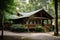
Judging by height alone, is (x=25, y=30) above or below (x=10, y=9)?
below

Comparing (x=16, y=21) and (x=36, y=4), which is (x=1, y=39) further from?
(x=36, y=4)

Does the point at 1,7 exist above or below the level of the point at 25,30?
above

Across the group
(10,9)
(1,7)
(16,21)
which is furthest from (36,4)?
(1,7)

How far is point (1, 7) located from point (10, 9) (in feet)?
12.3

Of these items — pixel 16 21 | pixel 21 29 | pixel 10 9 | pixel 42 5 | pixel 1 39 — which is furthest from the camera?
pixel 42 5

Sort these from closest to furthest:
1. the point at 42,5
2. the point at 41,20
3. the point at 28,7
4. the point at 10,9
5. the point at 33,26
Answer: the point at 10,9 → the point at 33,26 → the point at 41,20 → the point at 28,7 → the point at 42,5

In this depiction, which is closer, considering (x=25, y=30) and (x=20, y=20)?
(x=25, y=30)

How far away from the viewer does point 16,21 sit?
3844 cm

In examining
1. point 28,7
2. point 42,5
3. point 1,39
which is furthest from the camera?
point 42,5

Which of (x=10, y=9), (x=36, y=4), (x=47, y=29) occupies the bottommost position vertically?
(x=47, y=29)

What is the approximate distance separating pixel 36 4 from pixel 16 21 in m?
20.7

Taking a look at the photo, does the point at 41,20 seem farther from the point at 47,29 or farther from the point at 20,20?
the point at 20,20

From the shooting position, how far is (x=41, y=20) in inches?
1405

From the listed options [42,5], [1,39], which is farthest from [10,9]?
[42,5]
